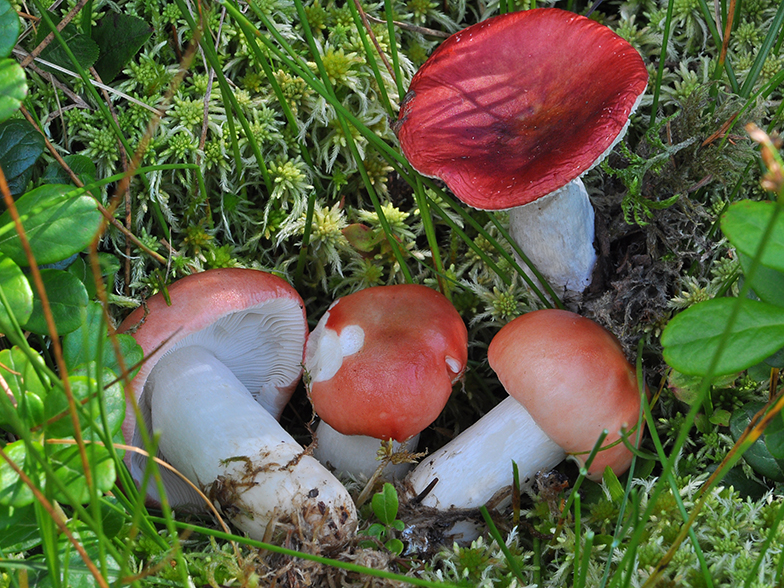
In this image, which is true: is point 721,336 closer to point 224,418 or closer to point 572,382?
point 572,382

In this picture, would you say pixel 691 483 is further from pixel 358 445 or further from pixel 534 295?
pixel 358 445

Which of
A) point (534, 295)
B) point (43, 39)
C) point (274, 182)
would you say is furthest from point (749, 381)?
point (43, 39)

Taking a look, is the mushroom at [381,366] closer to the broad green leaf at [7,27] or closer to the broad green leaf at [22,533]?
the broad green leaf at [22,533]

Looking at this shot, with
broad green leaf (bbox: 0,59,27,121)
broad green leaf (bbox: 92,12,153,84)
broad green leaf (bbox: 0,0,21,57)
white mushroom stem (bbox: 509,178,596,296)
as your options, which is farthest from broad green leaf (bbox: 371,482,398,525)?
broad green leaf (bbox: 92,12,153,84)

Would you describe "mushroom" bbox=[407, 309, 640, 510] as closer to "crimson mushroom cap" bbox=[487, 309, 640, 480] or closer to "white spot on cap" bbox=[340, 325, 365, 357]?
"crimson mushroom cap" bbox=[487, 309, 640, 480]

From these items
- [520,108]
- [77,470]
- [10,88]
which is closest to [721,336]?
[520,108]
